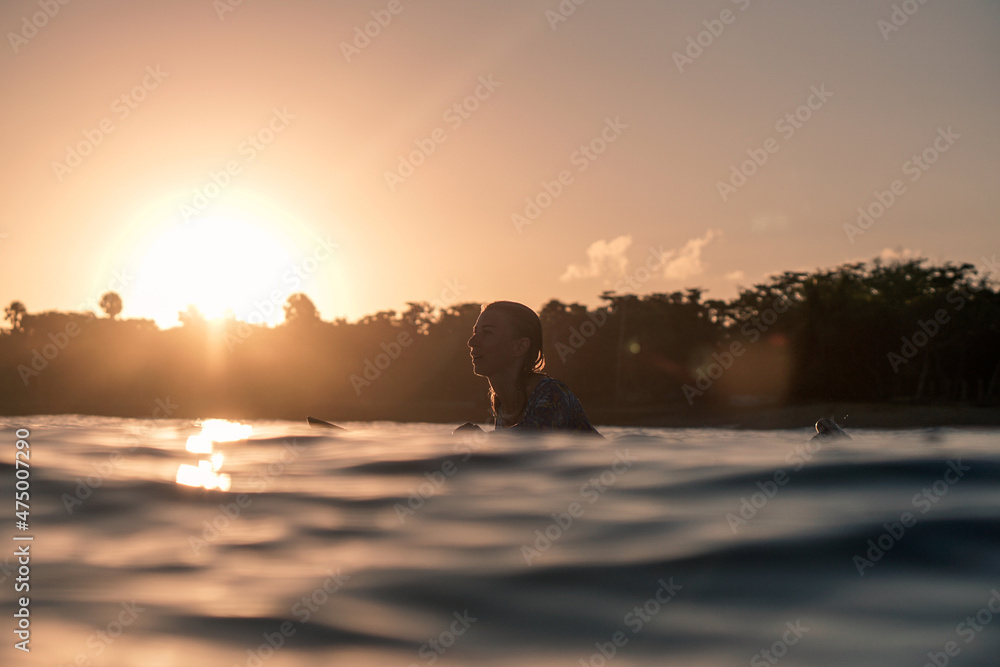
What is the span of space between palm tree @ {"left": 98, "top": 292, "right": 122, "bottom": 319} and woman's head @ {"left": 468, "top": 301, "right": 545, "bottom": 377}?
317ft

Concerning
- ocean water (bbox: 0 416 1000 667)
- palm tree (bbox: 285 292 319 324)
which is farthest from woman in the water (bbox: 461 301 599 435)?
palm tree (bbox: 285 292 319 324)

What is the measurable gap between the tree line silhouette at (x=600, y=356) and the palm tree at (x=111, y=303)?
20.8 metres

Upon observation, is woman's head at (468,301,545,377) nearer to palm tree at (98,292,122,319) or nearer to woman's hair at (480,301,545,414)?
woman's hair at (480,301,545,414)

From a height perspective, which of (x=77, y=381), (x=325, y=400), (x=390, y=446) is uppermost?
(x=77, y=381)

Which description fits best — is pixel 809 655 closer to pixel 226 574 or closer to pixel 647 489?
pixel 226 574

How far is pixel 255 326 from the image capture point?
69.6 metres

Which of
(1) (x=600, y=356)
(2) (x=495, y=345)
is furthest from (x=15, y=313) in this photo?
(2) (x=495, y=345)

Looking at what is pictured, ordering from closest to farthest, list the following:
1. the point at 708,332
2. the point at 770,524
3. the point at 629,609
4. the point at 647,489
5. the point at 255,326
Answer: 1. the point at 629,609
2. the point at 770,524
3. the point at 647,489
4. the point at 708,332
5. the point at 255,326

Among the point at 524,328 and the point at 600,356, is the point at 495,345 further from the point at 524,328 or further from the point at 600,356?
the point at 600,356

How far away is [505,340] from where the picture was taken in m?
6.16

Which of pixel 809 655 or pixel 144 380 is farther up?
pixel 144 380

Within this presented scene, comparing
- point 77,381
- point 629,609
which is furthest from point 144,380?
point 629,609

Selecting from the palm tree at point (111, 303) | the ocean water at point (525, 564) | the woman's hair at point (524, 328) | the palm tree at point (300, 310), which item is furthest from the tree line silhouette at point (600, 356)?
the ocean water at point (525, 564)

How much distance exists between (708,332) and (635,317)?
16.2 ft
